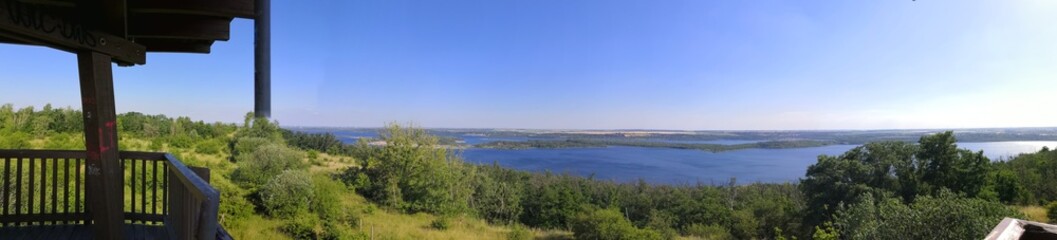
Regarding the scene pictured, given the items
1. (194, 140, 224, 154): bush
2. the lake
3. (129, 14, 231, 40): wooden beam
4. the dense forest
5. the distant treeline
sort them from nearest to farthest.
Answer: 1. (129, 14, 231, 40): wooden beam
2. the dense forest
3. (194, 140, 224, 154): bush
4. the lake
5. the distant treeline

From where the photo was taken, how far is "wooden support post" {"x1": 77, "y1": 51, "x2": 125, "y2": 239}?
1.78 metres

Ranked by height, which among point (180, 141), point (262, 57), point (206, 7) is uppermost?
point (206, 7)

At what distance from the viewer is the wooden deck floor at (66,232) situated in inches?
100

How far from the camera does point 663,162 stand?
271ft

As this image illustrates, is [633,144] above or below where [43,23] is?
below

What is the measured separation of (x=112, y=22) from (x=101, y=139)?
1.68 feet

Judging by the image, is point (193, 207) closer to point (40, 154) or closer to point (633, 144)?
point (40, 154)

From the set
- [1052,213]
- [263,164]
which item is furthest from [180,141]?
[1052,213]

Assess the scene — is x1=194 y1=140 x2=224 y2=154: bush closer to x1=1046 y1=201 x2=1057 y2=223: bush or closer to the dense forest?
the dense forest

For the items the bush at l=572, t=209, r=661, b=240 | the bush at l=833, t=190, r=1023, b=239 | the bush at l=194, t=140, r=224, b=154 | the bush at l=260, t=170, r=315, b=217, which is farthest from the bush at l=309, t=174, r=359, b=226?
the bush at l=833, t=190, r=1023, b=239

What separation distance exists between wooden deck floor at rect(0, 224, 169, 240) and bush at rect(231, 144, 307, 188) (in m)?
19.1

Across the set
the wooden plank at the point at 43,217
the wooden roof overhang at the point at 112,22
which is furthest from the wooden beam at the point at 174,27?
the wooden plank at the point at 43,217

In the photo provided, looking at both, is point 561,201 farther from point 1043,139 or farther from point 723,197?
point 1043,139

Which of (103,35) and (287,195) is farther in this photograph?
(287,195)
